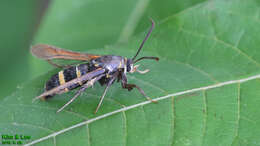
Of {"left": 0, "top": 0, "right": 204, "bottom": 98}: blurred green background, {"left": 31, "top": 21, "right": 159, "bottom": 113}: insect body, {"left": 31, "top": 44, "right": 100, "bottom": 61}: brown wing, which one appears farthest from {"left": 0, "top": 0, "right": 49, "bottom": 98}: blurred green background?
{"left": 31, "top": 21, "right": 159, "bottom": 113}: insect body

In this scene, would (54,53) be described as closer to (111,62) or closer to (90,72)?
(90,72)

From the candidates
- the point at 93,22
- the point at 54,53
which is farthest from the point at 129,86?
the point at 93,22

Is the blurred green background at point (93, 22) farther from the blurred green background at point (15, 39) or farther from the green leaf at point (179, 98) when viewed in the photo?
the blurred green background at point (15, 39)

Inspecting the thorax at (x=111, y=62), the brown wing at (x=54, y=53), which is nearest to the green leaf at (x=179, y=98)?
the thorax at (x=111, y=62)

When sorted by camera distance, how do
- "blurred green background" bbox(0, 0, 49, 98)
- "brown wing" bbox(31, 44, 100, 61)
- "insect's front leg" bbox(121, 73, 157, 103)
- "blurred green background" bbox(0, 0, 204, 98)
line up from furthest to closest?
"blurred green background" bbox(0, 0, 49, 98) < "blurred green background" bbox(0, 0, 204, 98) < "brown wing" bbox(31, 44, 100, 61) < "insect's front leg" bbox(121, 73, 157, 103)

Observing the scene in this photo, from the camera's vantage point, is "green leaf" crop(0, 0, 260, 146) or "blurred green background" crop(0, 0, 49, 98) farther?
Result: "blurred green background" crop(0, 0, 49, 98)

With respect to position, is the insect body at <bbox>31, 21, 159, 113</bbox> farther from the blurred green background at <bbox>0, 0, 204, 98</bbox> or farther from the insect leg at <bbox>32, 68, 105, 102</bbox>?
the blurred green background at <bbox>0, 0, 204, 98</bbox>
